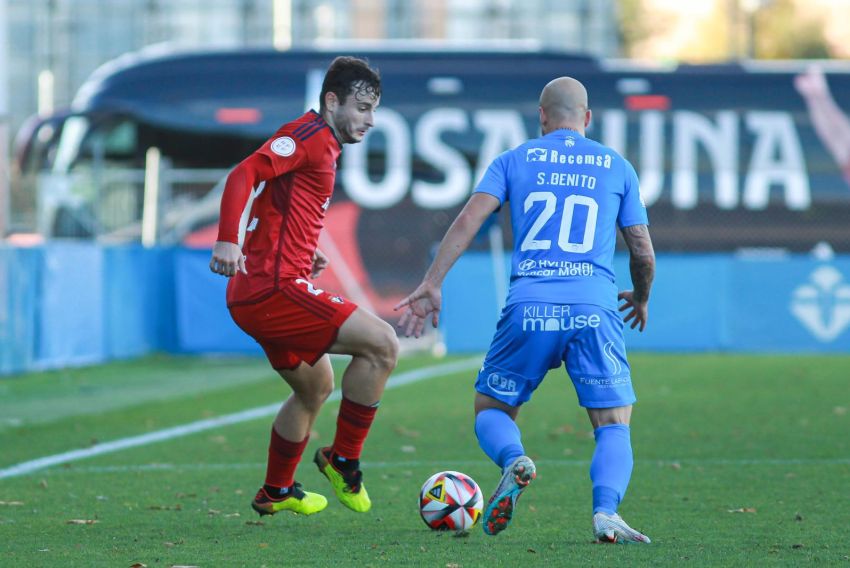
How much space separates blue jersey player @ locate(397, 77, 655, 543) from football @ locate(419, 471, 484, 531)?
33 cm

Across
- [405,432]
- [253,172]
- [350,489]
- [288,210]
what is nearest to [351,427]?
[350,489]

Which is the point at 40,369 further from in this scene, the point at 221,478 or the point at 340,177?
the point at 221,478

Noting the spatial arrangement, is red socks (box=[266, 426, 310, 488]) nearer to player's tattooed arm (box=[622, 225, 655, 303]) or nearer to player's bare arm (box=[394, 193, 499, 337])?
player's bare arm (box=[394, 193, 499, 337])

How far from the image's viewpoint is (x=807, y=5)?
268 ft

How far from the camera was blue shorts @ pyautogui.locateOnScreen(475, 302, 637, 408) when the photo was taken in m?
6.23

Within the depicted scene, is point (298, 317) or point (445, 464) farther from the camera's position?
point (445, 464)

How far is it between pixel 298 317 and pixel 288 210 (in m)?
0.46

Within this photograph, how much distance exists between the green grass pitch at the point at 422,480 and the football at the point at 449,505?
10 cm

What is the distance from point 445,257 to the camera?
6.25 meters

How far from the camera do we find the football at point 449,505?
6598mm

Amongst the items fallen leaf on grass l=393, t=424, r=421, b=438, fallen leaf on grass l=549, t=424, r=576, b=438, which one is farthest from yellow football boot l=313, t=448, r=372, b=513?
fallen leaf on grass l=549, t=424, r=576, b=438

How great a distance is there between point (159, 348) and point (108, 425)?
8953mm

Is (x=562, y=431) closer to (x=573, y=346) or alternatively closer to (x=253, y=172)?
(x=573, y=346)

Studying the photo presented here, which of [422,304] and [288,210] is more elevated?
[288,210]
